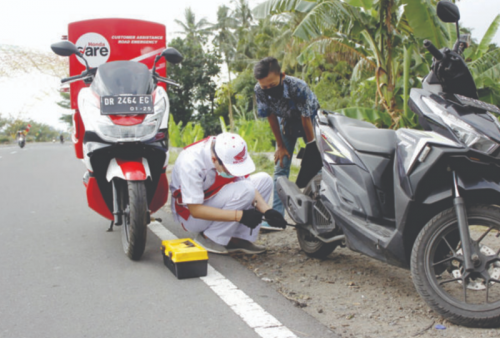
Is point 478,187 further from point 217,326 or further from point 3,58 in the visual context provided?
point 3,58

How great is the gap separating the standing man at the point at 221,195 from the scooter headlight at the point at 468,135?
153cm

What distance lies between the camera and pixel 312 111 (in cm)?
491

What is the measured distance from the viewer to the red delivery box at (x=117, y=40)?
6.58 m

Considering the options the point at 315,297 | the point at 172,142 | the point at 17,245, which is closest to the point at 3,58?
the point at 172,142

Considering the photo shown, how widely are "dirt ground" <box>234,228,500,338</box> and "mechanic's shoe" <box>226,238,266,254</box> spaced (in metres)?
0.05

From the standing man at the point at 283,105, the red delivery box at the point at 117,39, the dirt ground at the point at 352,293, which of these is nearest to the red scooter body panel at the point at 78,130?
the standing man at the point at 283,105

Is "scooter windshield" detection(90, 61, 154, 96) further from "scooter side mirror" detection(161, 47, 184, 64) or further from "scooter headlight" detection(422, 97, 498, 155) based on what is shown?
"scooter headlight" detection(422, 97, 498, 155)

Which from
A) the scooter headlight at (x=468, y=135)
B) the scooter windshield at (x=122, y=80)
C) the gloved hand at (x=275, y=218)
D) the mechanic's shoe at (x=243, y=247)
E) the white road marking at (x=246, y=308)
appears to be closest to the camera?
the scooter headlight at (x=468, y=135)

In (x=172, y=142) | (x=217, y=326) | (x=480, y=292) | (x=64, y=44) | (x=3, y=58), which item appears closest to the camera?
(x=217, y=326)

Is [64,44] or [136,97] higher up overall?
[64,44]

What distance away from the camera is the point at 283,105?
16.3 ft

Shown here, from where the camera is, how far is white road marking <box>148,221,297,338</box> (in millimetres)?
2809

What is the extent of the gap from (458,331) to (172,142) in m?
16.7

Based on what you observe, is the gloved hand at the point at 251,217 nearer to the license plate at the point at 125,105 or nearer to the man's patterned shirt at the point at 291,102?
the license plate at the point at 125,105
